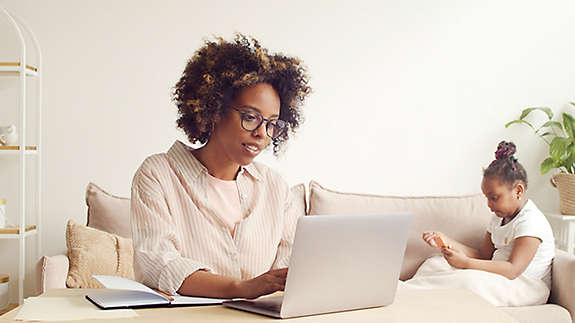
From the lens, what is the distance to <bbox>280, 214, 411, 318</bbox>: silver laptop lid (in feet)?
3.51

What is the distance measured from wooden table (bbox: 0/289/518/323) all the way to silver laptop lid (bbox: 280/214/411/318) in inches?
1.0

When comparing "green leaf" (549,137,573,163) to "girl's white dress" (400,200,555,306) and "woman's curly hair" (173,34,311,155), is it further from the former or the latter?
"woman's curly hair" (173,34,311,155)

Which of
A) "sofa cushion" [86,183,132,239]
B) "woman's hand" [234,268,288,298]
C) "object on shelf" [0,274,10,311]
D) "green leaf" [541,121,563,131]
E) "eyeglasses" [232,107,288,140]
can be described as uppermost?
"green leaf" [541,121,563,131]

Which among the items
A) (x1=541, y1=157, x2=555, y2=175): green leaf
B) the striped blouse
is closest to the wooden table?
the striped blouse

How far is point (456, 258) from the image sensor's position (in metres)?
2.46

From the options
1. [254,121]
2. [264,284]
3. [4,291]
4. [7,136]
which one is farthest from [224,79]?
[4,291]

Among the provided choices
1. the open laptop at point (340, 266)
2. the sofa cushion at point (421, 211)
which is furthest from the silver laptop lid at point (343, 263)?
the sofa cushion at point (421, 211)

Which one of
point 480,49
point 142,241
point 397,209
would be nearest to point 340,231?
point 142,241

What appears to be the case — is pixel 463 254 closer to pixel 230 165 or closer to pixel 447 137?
pixel 447 137

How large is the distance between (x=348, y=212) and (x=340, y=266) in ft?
5.39

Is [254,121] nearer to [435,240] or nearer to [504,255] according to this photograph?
[435,240]

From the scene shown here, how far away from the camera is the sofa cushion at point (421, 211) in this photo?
2.73 meters

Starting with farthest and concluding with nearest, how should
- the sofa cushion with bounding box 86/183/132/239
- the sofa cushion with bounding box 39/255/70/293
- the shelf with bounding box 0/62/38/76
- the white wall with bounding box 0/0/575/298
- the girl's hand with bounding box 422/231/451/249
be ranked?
the white wall with bounding box 0/0/575/298 < the shelf with bounding box 0/62/38/76 < the sofa cushion with bounding box 86/183/132/239 < the girl's hand with bounding box 422/231/451/249 < the sofa cushion with bounding box 39/255/70/293

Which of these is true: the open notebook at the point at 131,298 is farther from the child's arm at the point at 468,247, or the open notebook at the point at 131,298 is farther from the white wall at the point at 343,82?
the white wall at the point at 343,82
